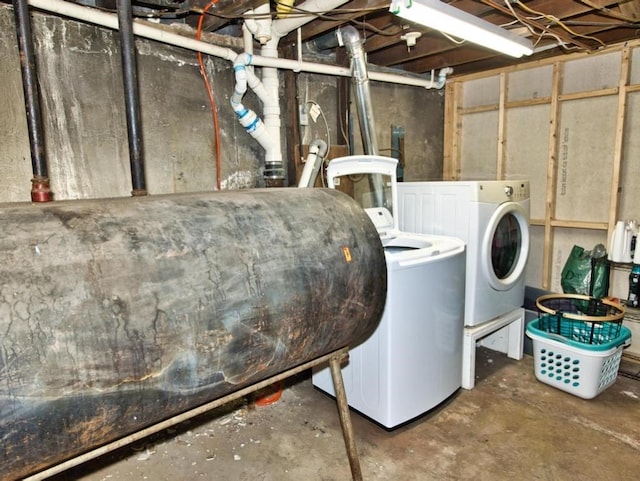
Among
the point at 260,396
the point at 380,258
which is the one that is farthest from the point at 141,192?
the point at 260,396

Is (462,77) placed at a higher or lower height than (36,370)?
higher

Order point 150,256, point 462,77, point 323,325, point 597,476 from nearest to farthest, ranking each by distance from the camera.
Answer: point 150,256 → point 323,325 → point 597,476 → point 462,77

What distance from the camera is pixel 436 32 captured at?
2658 mm

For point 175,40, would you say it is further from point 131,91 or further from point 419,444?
point 419,444

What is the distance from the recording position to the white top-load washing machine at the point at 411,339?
195 centimetres

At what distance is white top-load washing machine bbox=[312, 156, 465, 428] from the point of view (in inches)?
76.9

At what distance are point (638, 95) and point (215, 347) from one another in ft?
10.5

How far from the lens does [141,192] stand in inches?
52.6

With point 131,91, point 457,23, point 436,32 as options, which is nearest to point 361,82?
point 436,32

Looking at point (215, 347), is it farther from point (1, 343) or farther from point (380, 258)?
point (380, 258)

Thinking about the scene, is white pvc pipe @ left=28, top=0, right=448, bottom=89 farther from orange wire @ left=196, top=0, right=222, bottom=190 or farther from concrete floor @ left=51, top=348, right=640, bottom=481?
concrete floor @ left=51, top=348, right=640, bottom=481

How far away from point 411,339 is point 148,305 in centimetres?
144

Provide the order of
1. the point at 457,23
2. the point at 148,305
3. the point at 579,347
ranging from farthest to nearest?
the point at 579,347 < the point at 457,23 < the point at 148,305

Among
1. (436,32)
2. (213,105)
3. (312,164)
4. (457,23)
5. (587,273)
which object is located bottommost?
(587,273)
